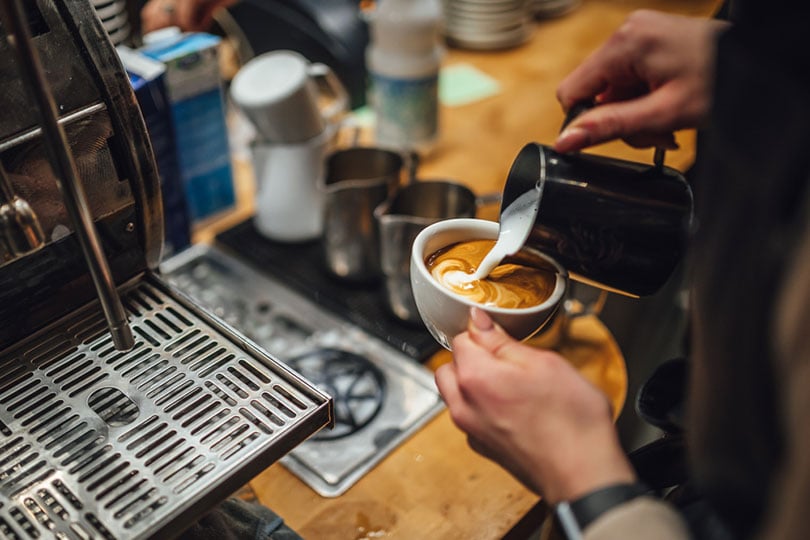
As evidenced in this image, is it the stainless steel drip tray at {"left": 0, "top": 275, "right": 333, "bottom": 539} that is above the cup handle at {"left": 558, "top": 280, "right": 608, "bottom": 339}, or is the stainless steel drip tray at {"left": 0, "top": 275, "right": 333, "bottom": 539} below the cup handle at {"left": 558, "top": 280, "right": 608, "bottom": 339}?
above

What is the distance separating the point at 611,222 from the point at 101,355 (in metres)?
0.47

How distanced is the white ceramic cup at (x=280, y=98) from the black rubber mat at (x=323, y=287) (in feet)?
0.56

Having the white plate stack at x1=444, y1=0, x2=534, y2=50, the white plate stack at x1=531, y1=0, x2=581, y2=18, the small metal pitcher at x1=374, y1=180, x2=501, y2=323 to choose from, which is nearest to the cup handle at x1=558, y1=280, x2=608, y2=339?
the small metal pitcher at x1=374, y1=180, x2=501, y2=323

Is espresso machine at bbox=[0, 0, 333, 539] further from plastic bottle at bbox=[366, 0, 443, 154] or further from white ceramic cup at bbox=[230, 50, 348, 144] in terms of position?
plastic bottle at bbox=[366, 0, 443, 154]

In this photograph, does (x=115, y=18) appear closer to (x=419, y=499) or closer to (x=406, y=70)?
(x=406, y=70)

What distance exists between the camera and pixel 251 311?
1.09 meters

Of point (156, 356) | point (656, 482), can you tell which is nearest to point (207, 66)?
point (156, 356)

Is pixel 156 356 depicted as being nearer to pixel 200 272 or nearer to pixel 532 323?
pixel 532 323

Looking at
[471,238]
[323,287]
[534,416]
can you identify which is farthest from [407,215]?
[534,416]

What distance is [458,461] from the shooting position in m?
0.87

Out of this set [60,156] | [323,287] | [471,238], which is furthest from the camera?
[323,287]

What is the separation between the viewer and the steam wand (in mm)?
448

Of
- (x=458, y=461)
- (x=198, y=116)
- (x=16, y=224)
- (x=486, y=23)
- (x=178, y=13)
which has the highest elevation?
(x=16, y=224)

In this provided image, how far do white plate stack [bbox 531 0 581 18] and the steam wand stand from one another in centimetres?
166
